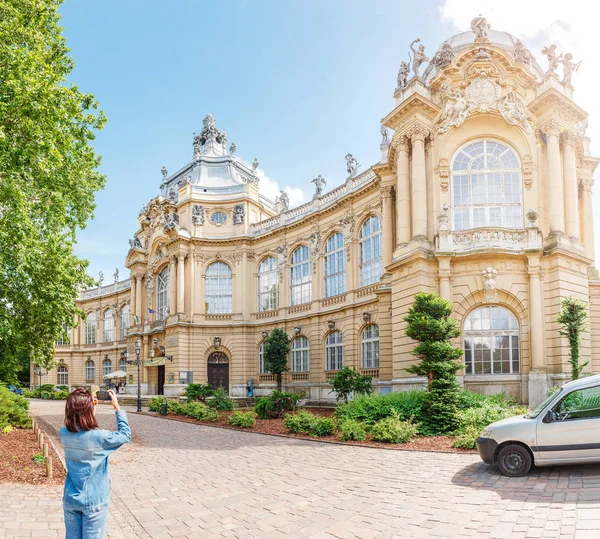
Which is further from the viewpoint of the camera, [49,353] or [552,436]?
[49,353]

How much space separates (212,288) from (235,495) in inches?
1249

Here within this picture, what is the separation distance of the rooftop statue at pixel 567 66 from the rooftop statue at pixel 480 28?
3.58m

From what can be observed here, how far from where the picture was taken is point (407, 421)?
15.0 metres

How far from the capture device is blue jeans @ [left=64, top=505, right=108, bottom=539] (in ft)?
14.0

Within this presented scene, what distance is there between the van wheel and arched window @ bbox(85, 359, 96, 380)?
187 ft

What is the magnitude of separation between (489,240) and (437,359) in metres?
6.57

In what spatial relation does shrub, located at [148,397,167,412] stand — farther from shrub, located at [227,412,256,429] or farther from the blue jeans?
the blue jeans

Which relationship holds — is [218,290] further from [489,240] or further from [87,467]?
[87,467]

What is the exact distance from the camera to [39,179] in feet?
49.8

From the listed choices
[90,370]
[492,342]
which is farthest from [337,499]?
[90,370]

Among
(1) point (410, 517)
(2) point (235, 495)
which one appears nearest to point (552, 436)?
(1) point (410, 517)

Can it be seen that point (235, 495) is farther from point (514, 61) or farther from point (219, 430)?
point (514, 61)

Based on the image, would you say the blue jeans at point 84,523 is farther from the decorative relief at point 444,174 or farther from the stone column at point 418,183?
the decorative relief at point 444,174

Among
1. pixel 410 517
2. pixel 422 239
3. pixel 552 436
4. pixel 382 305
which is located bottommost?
pixel 410 517
